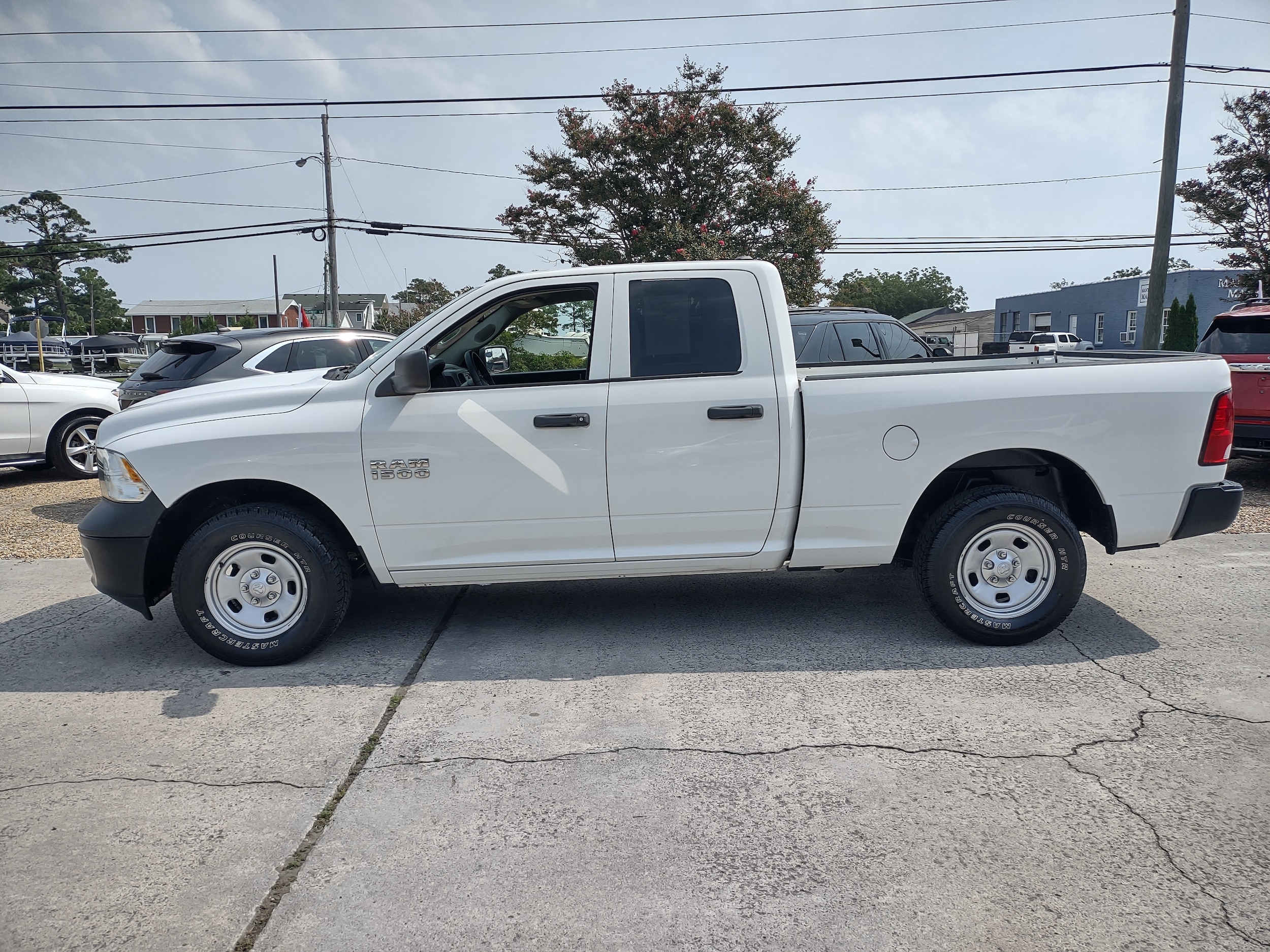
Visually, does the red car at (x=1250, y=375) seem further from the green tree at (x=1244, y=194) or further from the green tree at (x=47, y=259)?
the green tree at (x=47, y=259)

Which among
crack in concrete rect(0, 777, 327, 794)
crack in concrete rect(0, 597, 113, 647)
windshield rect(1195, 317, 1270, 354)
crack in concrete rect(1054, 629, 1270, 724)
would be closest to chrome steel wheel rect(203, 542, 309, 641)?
crack in concrete rect(0, 777, 327, 794)

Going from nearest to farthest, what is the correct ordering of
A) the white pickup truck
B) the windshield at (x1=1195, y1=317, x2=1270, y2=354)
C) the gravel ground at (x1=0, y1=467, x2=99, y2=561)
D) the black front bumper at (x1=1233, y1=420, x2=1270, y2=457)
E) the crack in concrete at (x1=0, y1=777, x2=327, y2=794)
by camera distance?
the crack in concrete at (x1=0, y1=777, x2=327, y2=794) → the white pickup truck → the gravel ground at (x1=0, y1=467, x2=99, y2=561) → the black front bumper at (x1=1233, y1=420, x2=1270, y2=457) → the windshield at (x1=1195, y1=317, x2=1270, y2=354)

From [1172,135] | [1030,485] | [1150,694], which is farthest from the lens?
→ [1172,135]

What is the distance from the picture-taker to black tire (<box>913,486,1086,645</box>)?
4.70 m

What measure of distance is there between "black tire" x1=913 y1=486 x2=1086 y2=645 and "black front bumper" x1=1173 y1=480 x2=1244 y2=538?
589 mm

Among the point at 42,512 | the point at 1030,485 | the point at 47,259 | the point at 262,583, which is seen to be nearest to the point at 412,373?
the point at 262,583

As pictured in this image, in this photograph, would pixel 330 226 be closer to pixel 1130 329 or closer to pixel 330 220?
pixel 330 220

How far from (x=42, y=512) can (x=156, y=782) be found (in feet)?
22.9

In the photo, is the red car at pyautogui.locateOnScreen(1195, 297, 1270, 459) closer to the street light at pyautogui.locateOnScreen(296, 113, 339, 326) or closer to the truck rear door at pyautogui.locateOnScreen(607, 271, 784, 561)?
the truck rear door at pyautogui.locateOnScreen(607, 271, 784, 561)

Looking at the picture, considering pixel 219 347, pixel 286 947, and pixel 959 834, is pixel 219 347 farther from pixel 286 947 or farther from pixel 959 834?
pixel 959 834

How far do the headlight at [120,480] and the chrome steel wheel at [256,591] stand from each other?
525 mm

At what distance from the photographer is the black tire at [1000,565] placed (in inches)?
185

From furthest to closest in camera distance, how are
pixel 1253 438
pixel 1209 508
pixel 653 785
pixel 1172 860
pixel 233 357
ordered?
1. pixel 233 357
2. pixel 1253 438
3. pixel 1209 508
4. pixel 653 785
5. pixel 1172 860

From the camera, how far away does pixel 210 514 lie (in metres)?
4.87
